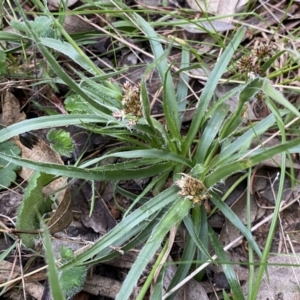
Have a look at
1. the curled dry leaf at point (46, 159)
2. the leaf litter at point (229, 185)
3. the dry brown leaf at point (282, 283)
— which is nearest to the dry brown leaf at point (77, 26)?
the leaf litter at point (229, 185)

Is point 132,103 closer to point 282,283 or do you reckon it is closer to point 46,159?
point 46,159

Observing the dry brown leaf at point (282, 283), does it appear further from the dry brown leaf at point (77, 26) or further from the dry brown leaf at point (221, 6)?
the dry brown leaf at point (77, 26)

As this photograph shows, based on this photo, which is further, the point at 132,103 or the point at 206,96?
the point at 206,96

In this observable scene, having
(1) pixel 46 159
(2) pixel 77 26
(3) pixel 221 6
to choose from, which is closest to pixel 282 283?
(1) pixel 46 159

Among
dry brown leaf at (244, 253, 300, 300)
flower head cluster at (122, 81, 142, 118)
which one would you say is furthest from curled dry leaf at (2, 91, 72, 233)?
dry brown leaf at (244, 253, 300, 300)

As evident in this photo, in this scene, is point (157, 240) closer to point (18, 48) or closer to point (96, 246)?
point (96, 246)

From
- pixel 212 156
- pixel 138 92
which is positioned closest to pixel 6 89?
pixel 138 92

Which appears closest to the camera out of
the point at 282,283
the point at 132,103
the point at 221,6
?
the point at 132,103

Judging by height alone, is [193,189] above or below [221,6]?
below

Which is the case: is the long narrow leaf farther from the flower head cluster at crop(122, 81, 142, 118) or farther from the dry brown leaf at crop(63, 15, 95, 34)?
the dry brown leaf at crop(63, 15, 95, 34)

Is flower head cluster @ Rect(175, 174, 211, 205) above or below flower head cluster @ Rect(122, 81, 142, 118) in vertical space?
below
